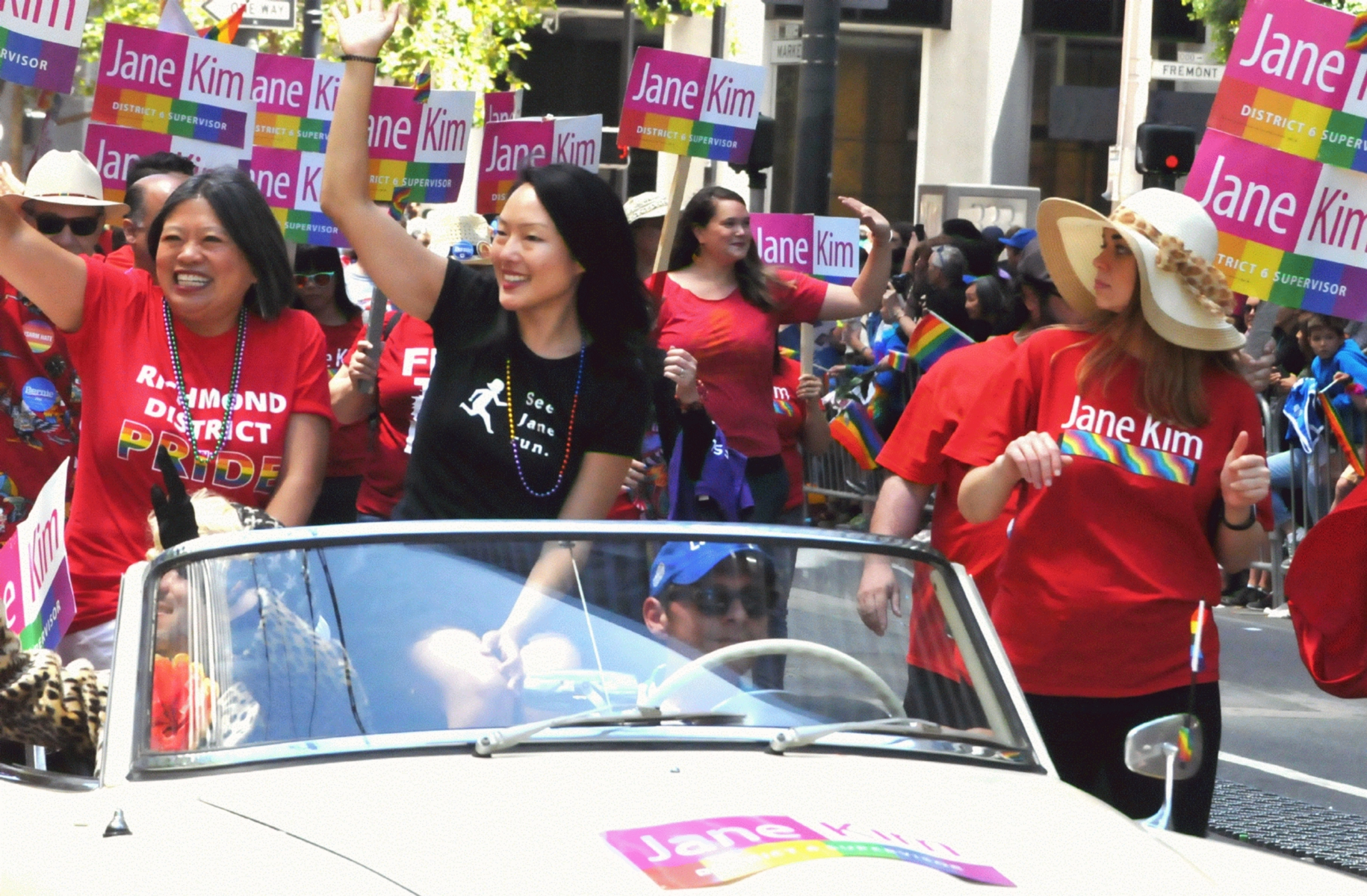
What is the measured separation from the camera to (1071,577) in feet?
15.3

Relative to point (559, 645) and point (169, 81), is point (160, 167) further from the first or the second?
point (559, 645)

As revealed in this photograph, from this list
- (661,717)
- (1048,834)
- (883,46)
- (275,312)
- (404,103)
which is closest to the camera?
(1048,834)

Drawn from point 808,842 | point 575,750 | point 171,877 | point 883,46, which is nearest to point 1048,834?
point 808,842

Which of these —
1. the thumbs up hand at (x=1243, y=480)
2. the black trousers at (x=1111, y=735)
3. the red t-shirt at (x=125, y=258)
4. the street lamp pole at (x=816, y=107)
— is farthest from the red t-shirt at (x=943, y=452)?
the street lamp pole at (x=816, y=107)

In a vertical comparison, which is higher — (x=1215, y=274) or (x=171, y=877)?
(x=1215, y=274)

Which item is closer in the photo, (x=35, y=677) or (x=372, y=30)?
(x=35, y=677)

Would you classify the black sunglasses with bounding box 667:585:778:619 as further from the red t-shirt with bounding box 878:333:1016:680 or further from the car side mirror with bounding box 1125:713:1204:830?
the red t-shirt with bounding box 878:333:1016:680

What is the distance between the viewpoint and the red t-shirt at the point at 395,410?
682cm

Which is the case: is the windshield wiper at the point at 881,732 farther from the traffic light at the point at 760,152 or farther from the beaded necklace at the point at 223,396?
the traffic light at the point at 760,152

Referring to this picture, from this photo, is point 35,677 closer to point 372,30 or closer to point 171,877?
point 171,877

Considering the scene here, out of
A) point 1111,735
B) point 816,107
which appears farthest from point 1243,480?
point 816,107

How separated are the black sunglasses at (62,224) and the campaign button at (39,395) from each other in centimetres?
148

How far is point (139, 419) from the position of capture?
15.9ft

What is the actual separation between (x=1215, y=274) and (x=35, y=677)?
2738mm
